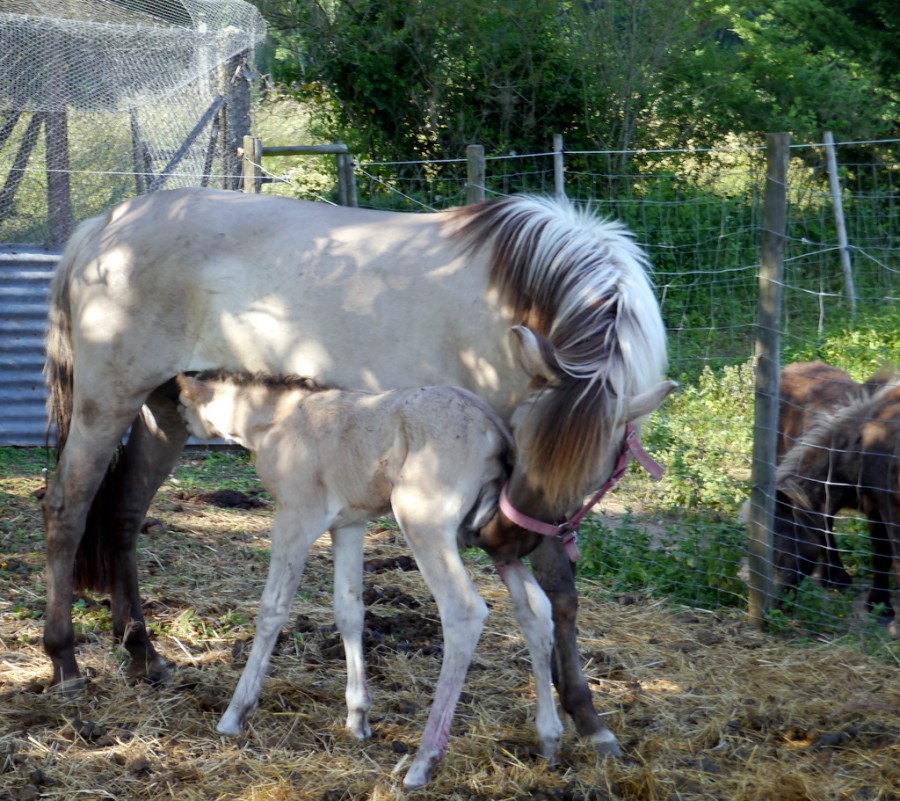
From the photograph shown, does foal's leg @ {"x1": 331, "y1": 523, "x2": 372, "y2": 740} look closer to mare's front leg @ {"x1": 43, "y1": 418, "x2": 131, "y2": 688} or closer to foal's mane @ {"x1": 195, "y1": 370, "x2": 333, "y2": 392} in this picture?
foal's mane @ {"x1": 195, "y1": 370, "x2": 333, "y2": 392}

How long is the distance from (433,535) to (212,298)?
146 cm

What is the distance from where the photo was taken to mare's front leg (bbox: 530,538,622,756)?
12.3ft

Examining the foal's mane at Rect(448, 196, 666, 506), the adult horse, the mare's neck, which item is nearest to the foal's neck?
the mare's neck

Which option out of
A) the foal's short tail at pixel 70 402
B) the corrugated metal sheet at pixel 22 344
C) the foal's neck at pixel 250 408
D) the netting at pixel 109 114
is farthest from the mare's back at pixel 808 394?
the corrugated metal sheet at pixel 22 344

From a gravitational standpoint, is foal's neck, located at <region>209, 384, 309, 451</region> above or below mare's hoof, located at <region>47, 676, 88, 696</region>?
above

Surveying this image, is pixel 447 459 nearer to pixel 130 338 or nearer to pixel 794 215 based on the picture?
pixel 130 338

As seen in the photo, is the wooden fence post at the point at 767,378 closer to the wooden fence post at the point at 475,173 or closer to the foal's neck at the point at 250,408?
the wooden fence post at the point at 475,173

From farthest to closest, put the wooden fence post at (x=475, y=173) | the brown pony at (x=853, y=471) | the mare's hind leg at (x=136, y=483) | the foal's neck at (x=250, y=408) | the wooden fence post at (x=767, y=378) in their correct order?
the wooden fence post at (x=475, y=173)
the brown pony at (x=853, y=471)
the wooden fence post at (x=767, y=378)
the mare's hind leg at (x=136, y=483)
the foal's neck at (x=250, y=408)

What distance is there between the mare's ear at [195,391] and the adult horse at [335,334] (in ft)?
0.82

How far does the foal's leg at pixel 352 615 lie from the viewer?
3764mm

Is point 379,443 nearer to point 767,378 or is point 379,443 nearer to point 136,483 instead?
point 136,483

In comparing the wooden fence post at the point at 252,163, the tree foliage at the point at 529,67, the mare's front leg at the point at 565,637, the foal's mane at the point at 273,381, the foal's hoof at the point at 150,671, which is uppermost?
the tree foliage at the point at 529,67

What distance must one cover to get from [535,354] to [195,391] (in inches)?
55.3

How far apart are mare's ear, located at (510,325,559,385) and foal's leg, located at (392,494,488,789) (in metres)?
0.51
